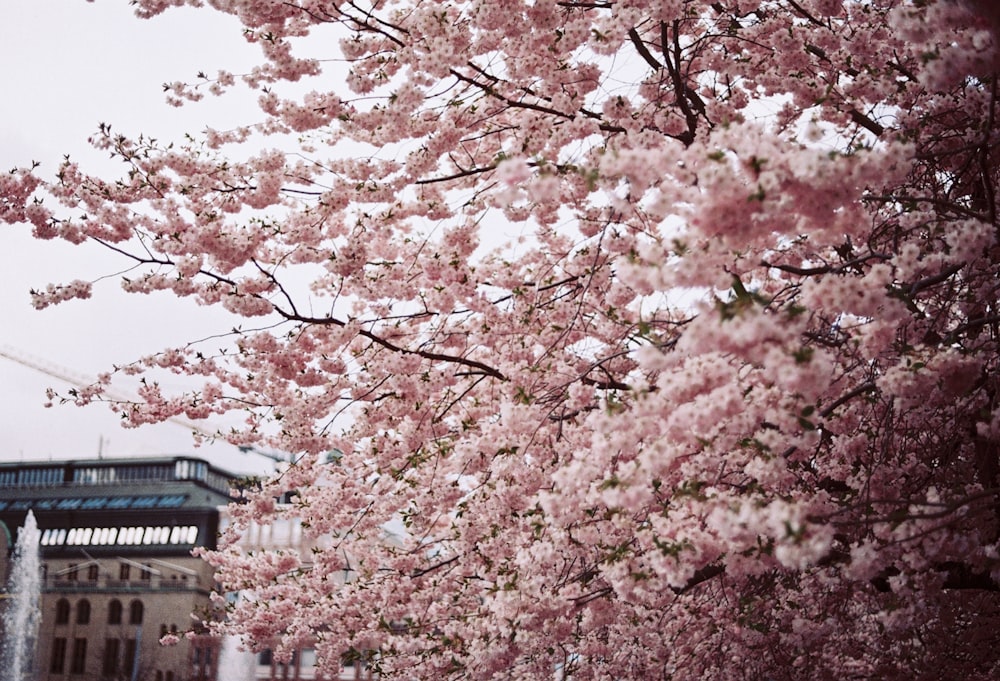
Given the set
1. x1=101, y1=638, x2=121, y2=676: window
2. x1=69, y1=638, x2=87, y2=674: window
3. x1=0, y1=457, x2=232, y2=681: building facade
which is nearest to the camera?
x1=101, y1=638, x2=121, y2=676: window

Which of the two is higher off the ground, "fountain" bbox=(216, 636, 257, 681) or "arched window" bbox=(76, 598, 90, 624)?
"arched window" bbox=(76, 598, 90, 624)

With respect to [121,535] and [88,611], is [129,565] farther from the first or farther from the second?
[88,611]

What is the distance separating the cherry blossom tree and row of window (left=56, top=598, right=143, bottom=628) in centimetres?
3690

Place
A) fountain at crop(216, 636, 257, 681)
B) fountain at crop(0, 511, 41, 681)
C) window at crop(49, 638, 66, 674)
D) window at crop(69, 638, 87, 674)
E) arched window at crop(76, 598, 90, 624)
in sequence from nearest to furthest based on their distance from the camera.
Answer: fountain at crop(216, 636, 257, 681), fountain at crop(0, 511, 41, 681), window at crop(69, 638, 87, 674), window at crop(49, 638, 66, 674), arched window at crop(76, 598, 90, 624)

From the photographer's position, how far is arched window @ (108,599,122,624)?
4125 cm

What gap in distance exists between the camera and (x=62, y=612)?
42594 millimetres

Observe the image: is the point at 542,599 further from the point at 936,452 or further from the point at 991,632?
the point at 991,632

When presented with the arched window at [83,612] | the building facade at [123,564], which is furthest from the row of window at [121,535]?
the arched window at [83,612]

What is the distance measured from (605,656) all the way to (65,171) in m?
6.03

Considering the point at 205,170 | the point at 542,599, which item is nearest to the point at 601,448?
the point at 542,599

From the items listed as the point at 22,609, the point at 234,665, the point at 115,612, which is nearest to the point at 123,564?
the point at 115,612

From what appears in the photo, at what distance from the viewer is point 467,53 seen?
5645mm

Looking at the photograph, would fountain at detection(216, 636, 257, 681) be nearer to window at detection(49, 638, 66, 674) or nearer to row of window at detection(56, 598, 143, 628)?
row of window at detection(56, 598, 143, 628)

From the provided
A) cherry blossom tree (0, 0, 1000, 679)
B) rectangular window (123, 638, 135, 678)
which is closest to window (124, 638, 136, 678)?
rectangular window (123, 638, 135, 678)
